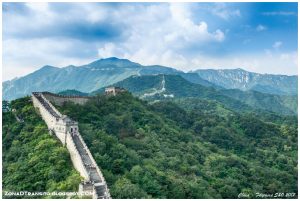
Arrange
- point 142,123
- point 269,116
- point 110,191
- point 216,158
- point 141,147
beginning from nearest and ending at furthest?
point 110,191 < point 141,147 < point 216,158 < point 142,123 < point 269,116

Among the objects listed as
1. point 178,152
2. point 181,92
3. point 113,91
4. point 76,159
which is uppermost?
point 113,91

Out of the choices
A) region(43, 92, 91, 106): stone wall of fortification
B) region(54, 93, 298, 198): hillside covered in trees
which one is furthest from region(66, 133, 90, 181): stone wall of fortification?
region(43, 92, 91, 106): stone wall of fortification

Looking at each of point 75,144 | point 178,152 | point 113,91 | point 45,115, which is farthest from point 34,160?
point 113,91

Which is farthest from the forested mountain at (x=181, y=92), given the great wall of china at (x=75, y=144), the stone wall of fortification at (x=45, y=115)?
the great wall of china at (x=75, y=144)

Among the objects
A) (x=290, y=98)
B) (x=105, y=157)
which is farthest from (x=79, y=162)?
(x=290, y=98)

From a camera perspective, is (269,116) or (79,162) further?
(269,116)

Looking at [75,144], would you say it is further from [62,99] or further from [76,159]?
[62,99]

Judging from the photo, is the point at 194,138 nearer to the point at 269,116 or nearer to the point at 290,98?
the point at 269,116
